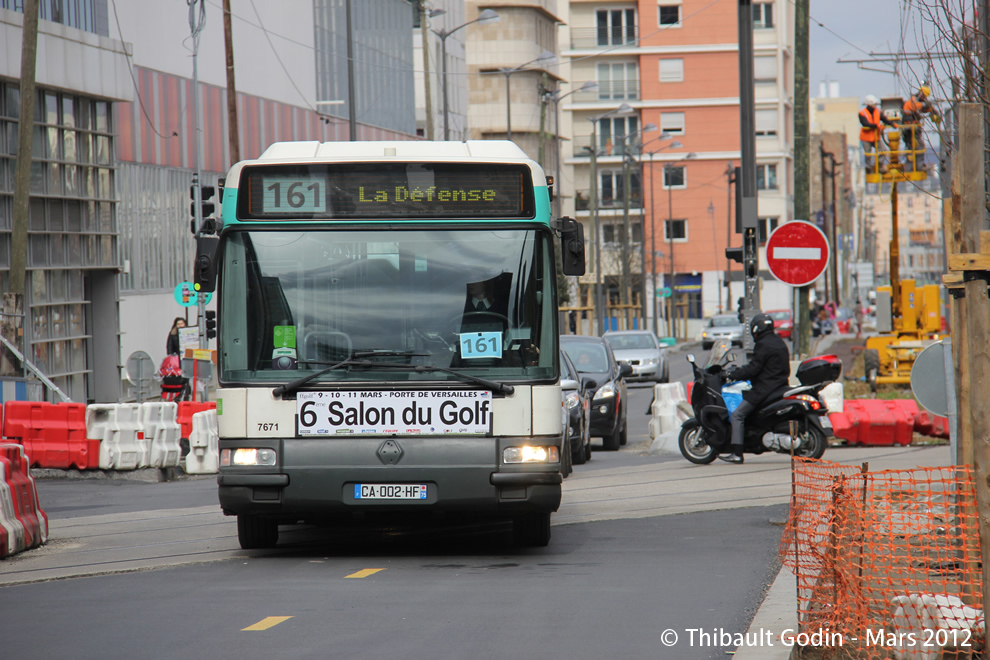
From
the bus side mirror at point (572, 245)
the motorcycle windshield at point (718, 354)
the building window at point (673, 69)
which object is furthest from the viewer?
the building window at point (673, 69)

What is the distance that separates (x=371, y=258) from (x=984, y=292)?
5.04m

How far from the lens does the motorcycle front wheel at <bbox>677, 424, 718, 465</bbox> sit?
1670cm

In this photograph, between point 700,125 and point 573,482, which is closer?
point 573,482

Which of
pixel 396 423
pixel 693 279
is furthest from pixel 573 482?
pixel 693 279

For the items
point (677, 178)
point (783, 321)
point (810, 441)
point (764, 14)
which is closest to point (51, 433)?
point (810, 441)

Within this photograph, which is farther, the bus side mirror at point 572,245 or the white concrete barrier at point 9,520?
the white concrete barrier at point 9,520

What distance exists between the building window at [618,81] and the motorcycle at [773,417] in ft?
280

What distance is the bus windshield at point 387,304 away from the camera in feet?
31.9

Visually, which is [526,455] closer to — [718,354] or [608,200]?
[718,354]

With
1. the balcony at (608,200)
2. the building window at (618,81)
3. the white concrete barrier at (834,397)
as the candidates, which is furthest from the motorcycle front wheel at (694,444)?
the building window at (618,81)

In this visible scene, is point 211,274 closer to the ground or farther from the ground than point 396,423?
farther from the ground

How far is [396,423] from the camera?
966 cm

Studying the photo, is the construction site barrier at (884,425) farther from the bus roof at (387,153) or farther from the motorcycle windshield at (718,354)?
the bus roof at (387,153)

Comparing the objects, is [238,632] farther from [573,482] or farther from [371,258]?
[573,482]
